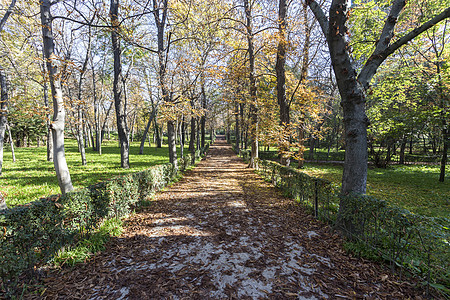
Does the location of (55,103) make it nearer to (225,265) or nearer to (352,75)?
(225,265)

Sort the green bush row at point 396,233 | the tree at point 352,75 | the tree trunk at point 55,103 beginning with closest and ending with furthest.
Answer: the green bush row at point 396,233 → the tree at point 352,75 → the tree trunk at point 55,103

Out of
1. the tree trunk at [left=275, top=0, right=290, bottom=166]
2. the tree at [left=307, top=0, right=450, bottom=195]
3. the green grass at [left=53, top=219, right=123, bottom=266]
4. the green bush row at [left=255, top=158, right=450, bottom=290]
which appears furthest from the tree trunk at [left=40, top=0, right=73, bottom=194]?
the tree trunk at [left=275, top=0, right=290, bottom=166]

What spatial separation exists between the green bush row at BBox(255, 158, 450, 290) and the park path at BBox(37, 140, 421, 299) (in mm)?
316

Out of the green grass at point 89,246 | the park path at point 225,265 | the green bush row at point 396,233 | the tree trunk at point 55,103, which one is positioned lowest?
the park path at point 225,265

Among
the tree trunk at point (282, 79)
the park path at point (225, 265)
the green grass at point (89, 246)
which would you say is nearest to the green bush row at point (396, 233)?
the park path at point (225, 265)

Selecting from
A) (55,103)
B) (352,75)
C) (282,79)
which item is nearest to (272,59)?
(282,79)

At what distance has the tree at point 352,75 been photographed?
12.0 ft

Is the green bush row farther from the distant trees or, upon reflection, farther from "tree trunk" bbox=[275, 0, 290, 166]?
"tree trunk" bbox=[275, 0, 290, 166]

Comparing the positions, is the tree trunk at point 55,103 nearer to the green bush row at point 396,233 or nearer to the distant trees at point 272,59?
the distant trees at point 272,59

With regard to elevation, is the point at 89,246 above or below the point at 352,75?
below

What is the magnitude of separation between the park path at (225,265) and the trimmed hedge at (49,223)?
46 cm

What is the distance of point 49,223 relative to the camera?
314 centimetres

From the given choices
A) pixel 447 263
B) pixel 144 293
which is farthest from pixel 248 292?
pixel 447 263

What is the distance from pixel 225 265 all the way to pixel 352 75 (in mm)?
4303
